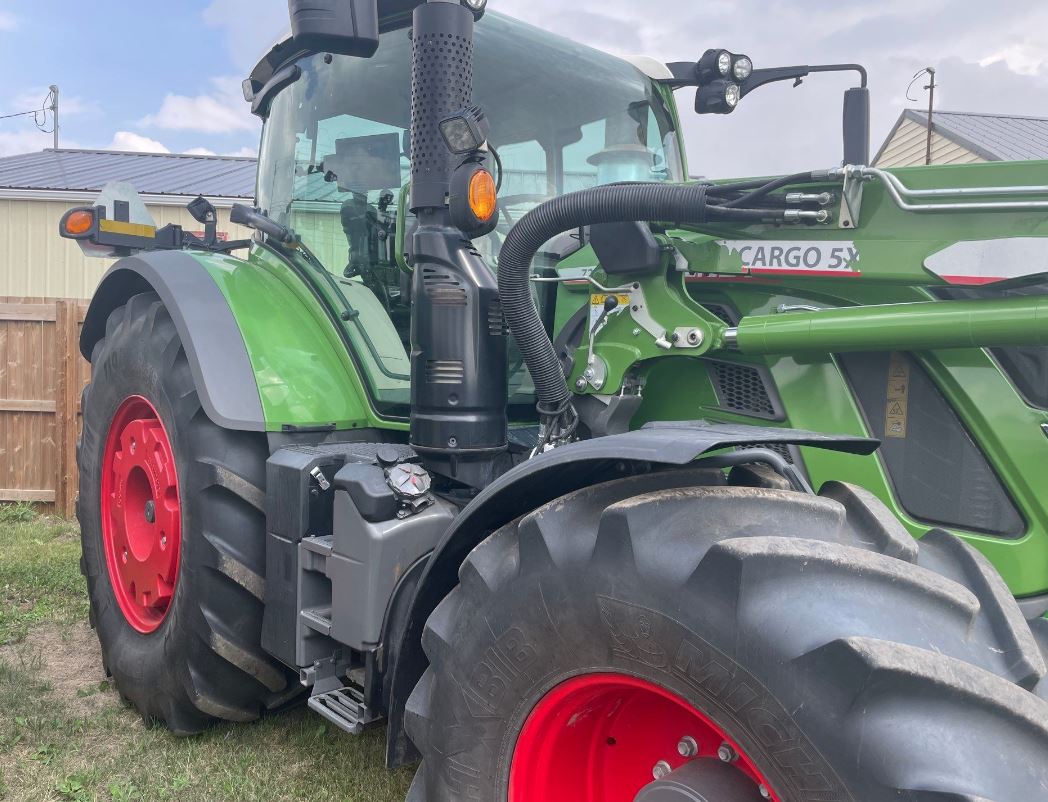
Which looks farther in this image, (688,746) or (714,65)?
(714,65)

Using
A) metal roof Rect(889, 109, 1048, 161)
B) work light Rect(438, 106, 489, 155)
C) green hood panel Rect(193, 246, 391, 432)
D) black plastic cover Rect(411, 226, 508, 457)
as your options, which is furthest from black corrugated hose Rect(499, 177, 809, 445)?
metal roof Rect(889, 109, 1048, 161)

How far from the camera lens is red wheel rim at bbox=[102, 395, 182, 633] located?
3117 millimetres

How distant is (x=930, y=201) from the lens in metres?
2.01

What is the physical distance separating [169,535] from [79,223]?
5.14ft

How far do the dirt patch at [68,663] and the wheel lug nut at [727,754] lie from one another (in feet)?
9.19

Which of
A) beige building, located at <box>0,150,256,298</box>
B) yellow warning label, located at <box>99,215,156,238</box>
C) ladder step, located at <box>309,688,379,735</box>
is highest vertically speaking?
beige building, located at <box>0,150,256,298</box>

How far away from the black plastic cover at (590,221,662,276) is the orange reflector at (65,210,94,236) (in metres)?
2.43

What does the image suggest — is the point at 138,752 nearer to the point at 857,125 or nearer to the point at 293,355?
the point at 293,355

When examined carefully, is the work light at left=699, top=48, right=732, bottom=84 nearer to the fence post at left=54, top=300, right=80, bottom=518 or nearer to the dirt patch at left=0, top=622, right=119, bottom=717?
the dirt patch at left=0, top=622, right=119, bottom=717

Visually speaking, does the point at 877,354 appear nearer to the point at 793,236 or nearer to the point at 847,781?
the point at 793,236

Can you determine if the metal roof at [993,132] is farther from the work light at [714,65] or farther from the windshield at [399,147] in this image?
the windshield at [399,147]

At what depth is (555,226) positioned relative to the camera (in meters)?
2.39

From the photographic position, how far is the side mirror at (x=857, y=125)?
9.52 ft

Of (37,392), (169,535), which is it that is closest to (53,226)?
(37,392)
